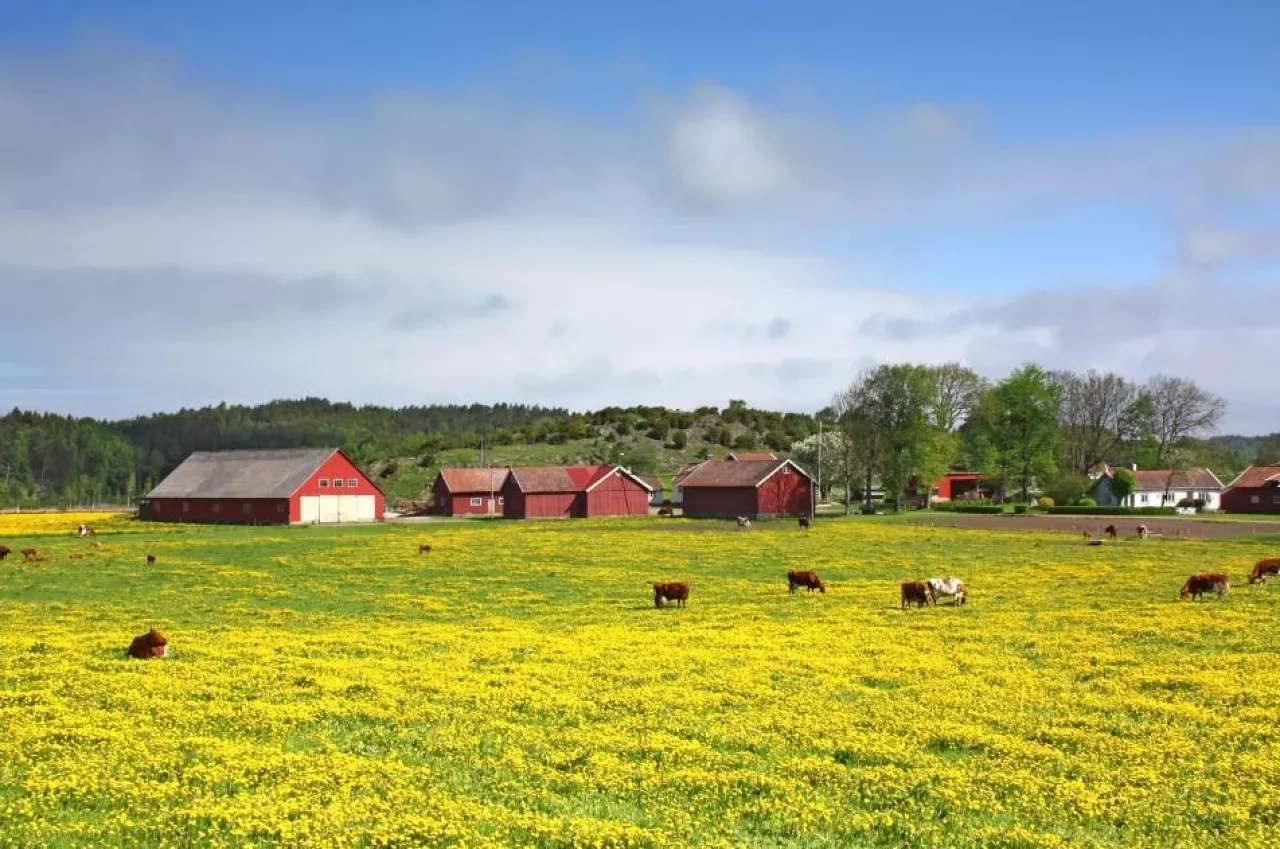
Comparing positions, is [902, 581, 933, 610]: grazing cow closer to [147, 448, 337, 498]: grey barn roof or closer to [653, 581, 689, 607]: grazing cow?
[653, 581, 689, 607]: grazing cow

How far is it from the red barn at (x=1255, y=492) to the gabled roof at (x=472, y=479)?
92.9 m

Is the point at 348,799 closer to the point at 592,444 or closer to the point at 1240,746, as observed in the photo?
the point at 1240,746

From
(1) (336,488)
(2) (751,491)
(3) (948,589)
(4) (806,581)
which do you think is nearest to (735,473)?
(2) (751,491)

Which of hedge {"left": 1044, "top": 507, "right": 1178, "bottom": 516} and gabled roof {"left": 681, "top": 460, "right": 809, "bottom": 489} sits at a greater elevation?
gabled roof {"left": 681, "top": 460, "right": 809, "bottom": 489}

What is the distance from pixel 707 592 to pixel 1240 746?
2457cm

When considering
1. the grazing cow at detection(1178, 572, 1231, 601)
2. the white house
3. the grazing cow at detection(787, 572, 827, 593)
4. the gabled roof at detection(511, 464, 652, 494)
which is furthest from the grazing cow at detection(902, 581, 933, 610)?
the white house

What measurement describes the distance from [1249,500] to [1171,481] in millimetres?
11148

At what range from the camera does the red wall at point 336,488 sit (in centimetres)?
10631

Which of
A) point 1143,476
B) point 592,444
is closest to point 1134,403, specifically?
point 1143,476

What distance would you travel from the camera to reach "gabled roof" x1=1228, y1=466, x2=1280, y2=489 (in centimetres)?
12206

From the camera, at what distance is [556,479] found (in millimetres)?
122562

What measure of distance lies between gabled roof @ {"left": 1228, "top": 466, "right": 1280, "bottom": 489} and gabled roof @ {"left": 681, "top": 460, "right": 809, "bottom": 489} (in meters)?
60.0

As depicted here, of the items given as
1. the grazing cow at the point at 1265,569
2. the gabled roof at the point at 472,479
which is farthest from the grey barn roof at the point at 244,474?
the grazing cow at the point at 1265,569

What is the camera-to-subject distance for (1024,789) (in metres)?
13.3
